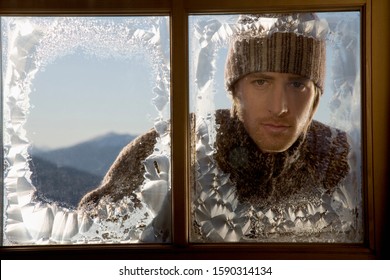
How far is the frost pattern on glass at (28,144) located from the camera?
8.06 ft

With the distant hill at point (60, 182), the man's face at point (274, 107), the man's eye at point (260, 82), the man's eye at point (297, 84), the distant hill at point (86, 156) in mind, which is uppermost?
the man's eye at point (260, 82)

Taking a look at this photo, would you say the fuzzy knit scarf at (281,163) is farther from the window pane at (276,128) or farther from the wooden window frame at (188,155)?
the wooden window frame at (188,155)

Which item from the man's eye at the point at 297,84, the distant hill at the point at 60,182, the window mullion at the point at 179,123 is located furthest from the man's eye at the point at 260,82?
the distant hill at the point at 60,182

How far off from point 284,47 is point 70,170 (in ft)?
3.49

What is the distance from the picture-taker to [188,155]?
2445 millimetres

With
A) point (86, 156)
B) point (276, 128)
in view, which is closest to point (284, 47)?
point (276, 128)

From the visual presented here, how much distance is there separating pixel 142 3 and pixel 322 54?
0.81 metres

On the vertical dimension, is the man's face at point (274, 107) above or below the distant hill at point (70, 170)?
above

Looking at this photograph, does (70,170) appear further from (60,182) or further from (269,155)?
(269,155)

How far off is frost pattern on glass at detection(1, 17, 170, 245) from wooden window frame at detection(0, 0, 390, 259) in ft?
0.16

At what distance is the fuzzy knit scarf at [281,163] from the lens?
2.44m

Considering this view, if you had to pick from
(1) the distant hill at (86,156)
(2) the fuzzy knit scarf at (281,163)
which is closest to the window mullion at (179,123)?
(2) the fuzzy knit scarf at (281,163)

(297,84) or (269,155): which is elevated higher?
(297,84)

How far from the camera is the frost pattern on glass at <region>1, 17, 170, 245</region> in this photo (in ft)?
8.06
